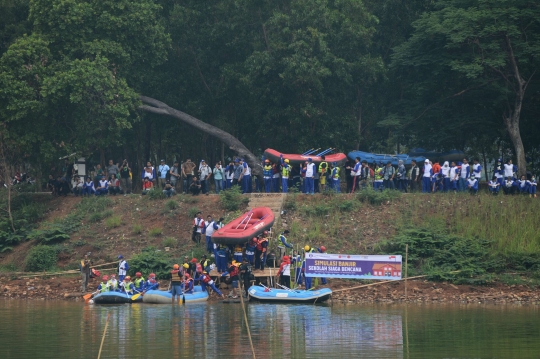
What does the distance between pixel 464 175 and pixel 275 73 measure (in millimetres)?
13522

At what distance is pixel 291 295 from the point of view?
31703 millimetres

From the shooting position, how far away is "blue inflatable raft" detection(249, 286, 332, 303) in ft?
104

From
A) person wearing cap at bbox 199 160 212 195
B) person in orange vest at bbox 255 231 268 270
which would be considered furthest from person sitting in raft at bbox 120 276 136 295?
person wearing cap at bbox 199 160 212 195

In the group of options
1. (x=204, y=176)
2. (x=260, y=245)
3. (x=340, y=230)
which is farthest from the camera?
(x=204, y=176)

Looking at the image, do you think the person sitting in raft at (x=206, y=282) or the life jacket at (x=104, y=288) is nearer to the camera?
the life jacket at (x=104, y=288)

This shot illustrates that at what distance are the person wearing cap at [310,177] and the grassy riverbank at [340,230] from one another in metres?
0.65

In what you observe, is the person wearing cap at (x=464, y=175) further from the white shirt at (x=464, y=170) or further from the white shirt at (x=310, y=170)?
the white shirt at (x=310, y=170)

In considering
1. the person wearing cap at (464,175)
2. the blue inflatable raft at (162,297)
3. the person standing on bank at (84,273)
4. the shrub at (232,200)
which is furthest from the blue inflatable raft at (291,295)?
the person wearing cap at (464,175)

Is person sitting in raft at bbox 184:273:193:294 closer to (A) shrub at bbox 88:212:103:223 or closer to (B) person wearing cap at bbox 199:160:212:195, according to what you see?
(A) shrub at bbox 88:212:103:223

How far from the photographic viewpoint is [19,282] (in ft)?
123

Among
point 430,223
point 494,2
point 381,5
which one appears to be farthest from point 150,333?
point 381,5

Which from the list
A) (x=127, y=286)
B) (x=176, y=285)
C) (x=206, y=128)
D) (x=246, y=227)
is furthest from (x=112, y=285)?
(x=206, y=128)

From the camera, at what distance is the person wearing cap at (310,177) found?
40.8 metres

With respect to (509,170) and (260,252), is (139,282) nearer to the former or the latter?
(260,252)
